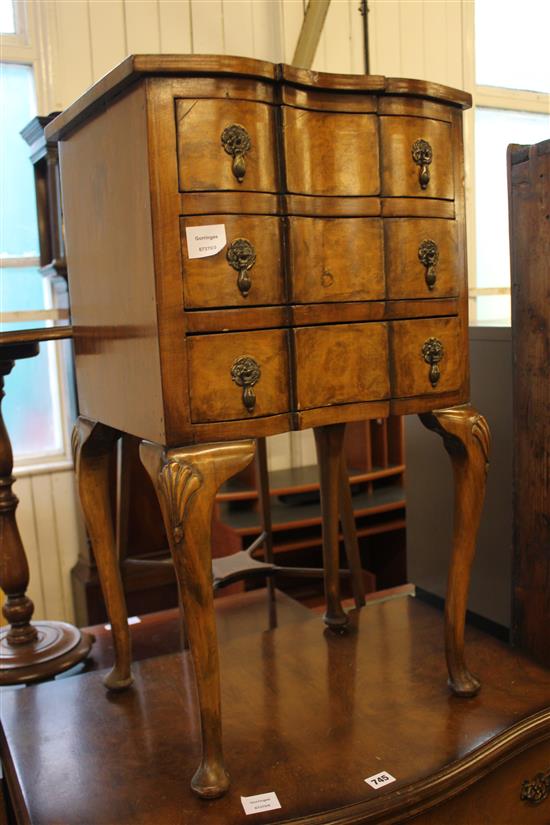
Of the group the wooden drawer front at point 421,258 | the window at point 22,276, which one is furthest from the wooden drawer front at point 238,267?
the window at point 22,276

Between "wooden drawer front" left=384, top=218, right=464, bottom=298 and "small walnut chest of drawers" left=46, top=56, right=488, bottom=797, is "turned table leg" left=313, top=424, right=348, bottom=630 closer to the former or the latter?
"small walnut chest of drawers" left=46, top=56, right=488, bottom=797

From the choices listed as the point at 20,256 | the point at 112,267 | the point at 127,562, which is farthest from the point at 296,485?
the point at 112,267

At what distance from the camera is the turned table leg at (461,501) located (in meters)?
1.48

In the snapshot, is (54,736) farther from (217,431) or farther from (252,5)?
(252,5)

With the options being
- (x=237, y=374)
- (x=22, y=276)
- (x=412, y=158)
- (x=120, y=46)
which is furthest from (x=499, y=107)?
(x=237, y=374)

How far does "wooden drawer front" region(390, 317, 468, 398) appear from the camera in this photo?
4.63 feet

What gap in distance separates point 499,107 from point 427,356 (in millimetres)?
3267

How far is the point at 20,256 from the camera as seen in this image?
9.83 ft

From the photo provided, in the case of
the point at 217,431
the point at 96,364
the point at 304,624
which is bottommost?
the point at 304,624

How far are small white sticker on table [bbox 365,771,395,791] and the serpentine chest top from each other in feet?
1.92

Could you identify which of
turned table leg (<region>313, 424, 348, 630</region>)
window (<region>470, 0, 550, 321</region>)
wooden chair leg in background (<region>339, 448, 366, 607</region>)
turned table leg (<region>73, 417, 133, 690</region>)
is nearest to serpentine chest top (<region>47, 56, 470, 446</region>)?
turned table leg (<region>73, 417, 133, 690</region>)

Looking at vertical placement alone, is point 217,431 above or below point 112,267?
below

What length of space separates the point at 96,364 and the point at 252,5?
2.38 metres

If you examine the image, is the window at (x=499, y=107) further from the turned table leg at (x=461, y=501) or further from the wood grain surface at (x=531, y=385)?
the turned table leg at (x=461, y=501)
